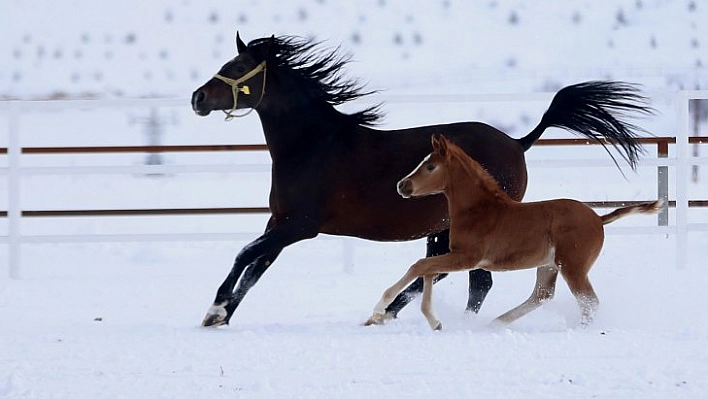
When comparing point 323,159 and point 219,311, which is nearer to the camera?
point 219,311

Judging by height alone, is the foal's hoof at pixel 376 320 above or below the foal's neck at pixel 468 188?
below

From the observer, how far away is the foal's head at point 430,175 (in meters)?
5.58

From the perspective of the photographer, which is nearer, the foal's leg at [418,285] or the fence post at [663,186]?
the foal's leg at [418,285]

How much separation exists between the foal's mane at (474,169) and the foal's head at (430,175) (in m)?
0.04

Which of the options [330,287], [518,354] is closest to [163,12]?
[330,287]

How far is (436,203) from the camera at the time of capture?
602 cm

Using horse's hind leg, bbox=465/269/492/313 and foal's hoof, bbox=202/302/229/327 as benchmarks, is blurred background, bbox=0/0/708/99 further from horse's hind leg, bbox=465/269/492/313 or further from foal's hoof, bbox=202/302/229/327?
foal's hoof, bbox=202/302/229/327

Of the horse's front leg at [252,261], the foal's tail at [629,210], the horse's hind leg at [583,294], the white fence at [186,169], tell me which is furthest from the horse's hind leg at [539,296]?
the white fence at [186,169]

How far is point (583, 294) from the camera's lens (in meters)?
5.43

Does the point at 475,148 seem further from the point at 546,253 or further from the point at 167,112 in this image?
the point at 167,112

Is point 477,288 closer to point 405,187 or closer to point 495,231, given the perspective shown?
point 495,231

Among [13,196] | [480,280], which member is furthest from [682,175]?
[13,196]

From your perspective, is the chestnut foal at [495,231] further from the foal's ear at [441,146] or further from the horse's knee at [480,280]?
the horse's knee at [480,280]

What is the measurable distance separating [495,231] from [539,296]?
0.46 meters
